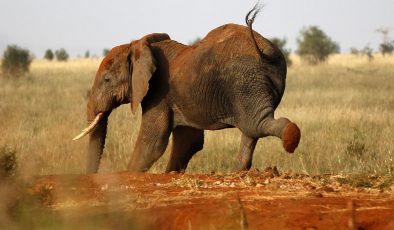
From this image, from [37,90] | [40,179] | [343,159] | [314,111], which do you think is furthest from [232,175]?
[37,90]

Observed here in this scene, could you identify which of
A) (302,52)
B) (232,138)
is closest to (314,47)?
(302,52)

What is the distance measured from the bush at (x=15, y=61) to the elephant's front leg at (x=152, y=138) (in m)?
24.1

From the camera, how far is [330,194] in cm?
606

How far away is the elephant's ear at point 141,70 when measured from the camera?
9344 millimetres

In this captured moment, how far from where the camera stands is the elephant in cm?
874

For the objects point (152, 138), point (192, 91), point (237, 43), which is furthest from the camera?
point (152, 138)

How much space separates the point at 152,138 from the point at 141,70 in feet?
2.51

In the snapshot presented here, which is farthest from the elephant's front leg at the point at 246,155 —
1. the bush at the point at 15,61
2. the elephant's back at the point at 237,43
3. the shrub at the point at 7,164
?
the bush at the point at 15,61

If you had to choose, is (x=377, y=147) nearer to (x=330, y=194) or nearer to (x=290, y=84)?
(x=330, y=194)

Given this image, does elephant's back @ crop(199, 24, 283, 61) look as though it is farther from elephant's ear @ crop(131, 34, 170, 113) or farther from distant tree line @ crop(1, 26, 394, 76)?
distant tree line @ crop(1, 26, 394, 76)

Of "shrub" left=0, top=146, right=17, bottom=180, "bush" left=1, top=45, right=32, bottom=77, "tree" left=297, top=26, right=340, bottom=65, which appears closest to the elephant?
"shrub" left=0, top=146, right=17, bottom=180

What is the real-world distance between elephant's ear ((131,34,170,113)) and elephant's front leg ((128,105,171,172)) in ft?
0.72

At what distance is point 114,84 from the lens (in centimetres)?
987

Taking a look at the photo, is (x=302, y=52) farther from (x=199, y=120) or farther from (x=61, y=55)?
(x=199, y=120)
